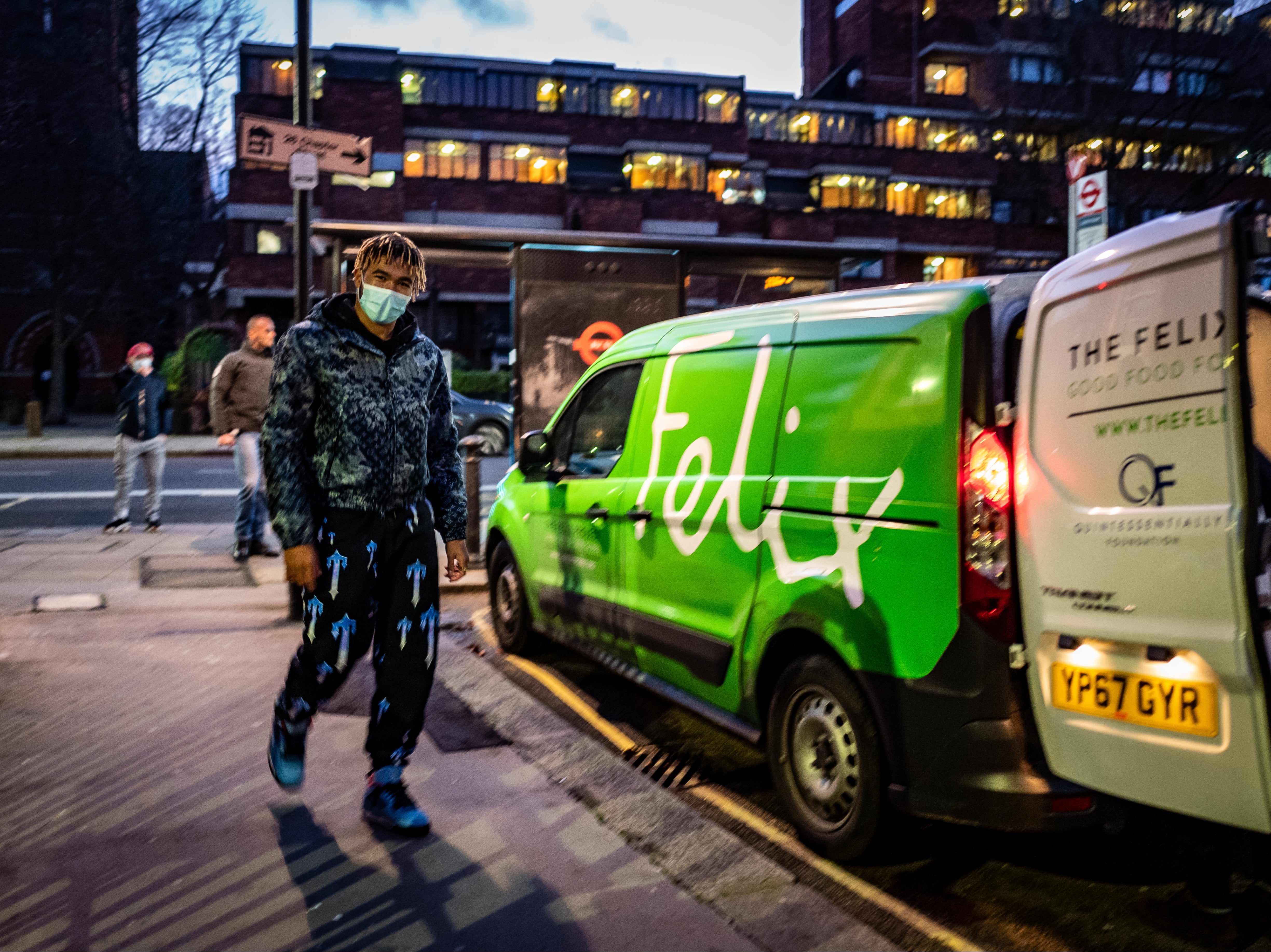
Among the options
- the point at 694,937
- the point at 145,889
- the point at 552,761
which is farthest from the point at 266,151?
the point at 694,937

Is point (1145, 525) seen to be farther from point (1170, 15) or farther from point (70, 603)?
point (1170, 15)

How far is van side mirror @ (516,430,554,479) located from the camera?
5898mm

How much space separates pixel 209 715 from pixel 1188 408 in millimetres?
4320

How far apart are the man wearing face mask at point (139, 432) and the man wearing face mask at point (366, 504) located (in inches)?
310

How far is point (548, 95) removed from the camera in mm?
46844

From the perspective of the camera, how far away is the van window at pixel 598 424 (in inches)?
210

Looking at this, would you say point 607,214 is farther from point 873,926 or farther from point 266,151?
point 873,926

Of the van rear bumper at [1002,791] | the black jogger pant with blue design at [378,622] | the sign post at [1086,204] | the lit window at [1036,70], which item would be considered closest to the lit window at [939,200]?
the lit window at [1036,70]

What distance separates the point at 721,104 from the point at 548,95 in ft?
24.7

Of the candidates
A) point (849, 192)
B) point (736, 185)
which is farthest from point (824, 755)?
point (849, 192)

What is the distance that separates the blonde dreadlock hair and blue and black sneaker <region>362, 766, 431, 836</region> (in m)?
1.67

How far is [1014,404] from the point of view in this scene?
321 centimetres

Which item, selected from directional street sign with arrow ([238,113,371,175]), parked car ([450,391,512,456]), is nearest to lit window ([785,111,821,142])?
parked car ([450,391,512,456])

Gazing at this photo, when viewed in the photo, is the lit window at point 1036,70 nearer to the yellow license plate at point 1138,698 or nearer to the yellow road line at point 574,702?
the yellow road line at point 574,702
